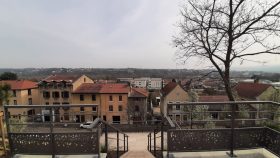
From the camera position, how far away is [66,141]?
518 cm

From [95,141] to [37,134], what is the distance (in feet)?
3.97

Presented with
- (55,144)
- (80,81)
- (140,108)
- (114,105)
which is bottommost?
(140,108)

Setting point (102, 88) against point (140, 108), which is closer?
point (102, 88)

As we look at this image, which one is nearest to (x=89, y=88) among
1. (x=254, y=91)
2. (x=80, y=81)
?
(x=80, y=81)

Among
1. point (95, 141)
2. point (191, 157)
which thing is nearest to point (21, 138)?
point (95, 141)

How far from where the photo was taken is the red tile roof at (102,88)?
116ft

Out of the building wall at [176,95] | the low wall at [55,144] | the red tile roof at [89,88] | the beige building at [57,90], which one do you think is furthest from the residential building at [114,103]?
the low wall at [55,144]

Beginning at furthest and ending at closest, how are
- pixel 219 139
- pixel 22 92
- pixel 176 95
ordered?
pixel 22 92 < pixel 176 95 < pixel 219 139

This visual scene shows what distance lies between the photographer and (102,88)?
36031 mm

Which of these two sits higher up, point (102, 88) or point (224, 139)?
point (224, 139)

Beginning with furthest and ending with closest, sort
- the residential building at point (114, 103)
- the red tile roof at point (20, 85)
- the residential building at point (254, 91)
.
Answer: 1. the red tile roof at point (20, 85)
2. the residential building at point (114, 103)
3. the residential building at point (254, 91)

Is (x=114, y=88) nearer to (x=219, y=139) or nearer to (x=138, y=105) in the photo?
(x=138, y=105)

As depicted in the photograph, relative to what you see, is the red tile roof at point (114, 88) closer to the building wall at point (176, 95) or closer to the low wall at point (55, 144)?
the building wall at point (176, 95)

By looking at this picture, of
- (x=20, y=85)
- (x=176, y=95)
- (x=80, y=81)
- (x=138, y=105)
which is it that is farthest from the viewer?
(x=20, y=85)
